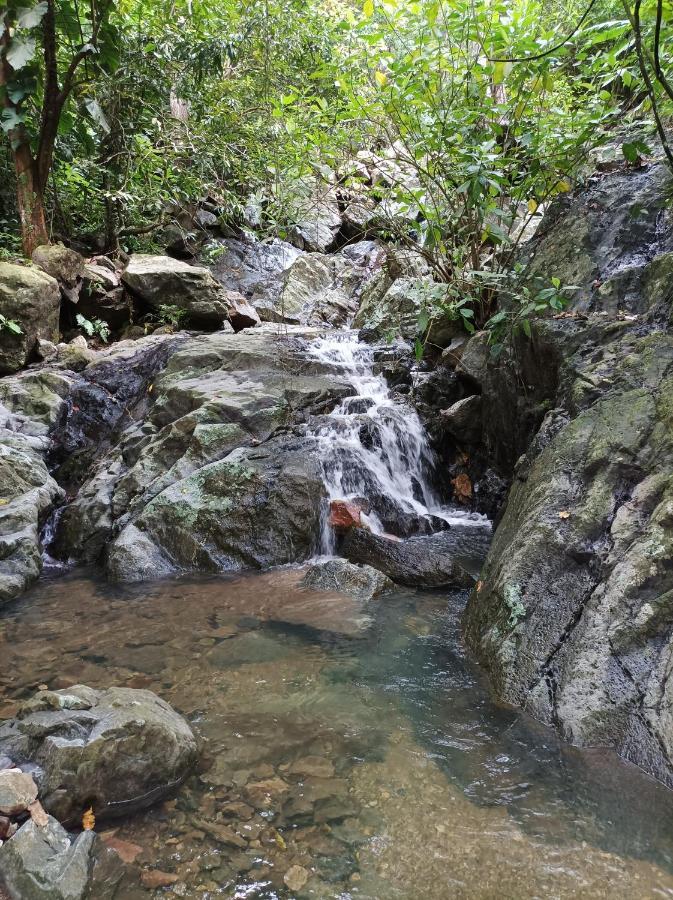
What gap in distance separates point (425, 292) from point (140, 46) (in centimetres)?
634

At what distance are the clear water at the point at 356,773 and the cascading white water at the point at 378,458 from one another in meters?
2.22

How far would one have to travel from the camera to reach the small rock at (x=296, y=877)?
183 centimetres

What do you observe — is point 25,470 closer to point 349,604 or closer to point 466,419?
point 349,604

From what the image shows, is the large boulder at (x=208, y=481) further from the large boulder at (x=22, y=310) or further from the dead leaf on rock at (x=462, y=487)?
the dead leaf on rock at (x=462, y=487)

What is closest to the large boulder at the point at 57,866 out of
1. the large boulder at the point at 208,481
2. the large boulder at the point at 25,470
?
the large boulder at the point at 25,470

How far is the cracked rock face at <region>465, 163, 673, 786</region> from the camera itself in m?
2.48

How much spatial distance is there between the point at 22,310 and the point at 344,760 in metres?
7.60

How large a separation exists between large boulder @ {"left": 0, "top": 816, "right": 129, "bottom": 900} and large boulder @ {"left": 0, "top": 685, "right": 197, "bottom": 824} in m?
0.14

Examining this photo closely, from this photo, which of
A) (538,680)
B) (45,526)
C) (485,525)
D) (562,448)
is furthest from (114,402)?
(538,680)

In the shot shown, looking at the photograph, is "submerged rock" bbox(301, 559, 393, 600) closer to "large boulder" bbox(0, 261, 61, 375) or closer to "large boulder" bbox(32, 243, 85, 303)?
"large boulder" bbox(0, 261, 61, 375)

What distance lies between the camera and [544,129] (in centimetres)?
511

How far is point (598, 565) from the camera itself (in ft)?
9.86

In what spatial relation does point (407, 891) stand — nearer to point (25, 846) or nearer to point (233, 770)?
point (233, 770)

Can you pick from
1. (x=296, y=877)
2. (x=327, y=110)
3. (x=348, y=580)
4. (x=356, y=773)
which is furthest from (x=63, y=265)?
(x=296, y=877)
